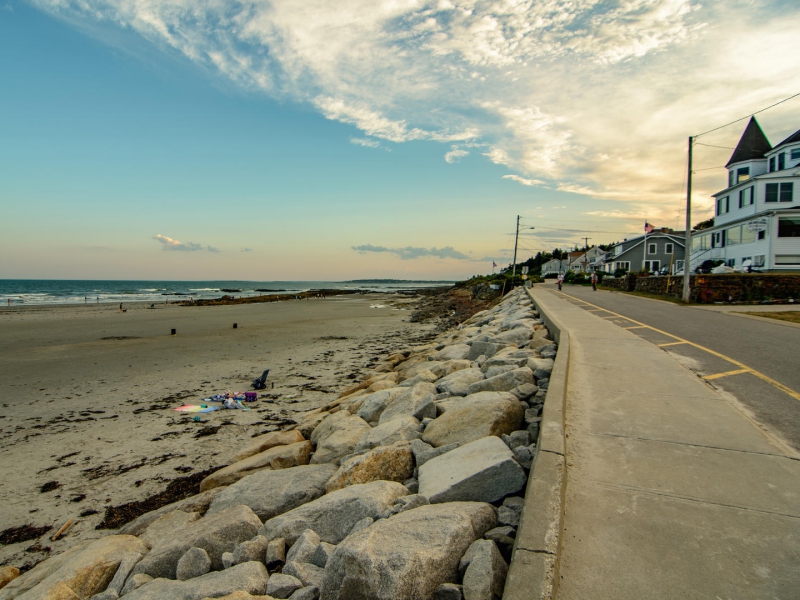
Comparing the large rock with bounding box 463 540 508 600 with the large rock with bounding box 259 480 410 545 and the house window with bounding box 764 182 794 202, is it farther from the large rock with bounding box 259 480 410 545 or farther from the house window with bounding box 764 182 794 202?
the house window with bounding box 764 182 794 202

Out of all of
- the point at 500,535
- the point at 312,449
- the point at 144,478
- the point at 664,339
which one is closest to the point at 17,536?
the point at 144,478

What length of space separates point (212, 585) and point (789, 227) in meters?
35.3

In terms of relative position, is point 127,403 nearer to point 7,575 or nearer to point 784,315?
point 7,575

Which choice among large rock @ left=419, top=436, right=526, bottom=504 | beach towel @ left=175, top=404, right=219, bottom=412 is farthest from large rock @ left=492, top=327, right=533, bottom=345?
beach towel @ left=175, top=404, right=219, bottom=412

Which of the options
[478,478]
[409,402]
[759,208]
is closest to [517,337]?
[409,402]

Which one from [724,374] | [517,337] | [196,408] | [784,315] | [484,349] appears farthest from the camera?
[784,315]

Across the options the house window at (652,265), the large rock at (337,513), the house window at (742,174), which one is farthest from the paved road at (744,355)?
the house window at (652,265)

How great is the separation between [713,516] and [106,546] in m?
4.68

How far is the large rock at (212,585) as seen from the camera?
117 inches

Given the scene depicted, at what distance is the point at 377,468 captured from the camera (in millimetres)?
4531

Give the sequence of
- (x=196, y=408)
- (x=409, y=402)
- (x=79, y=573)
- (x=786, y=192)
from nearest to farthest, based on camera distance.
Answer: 1. (x=79, y=573)
2. (x=409, y=402)
3. (x=196, y=408)
4. (x=786, y=192)

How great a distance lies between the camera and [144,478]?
660 centimetres

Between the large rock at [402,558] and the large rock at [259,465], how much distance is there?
325cm

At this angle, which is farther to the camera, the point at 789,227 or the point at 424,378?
the point at 789,227
